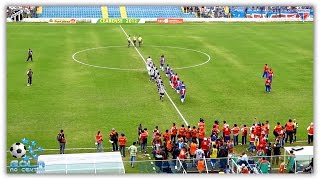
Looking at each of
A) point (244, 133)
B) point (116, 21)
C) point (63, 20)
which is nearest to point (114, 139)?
point (244, 133)

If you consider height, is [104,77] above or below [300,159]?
above

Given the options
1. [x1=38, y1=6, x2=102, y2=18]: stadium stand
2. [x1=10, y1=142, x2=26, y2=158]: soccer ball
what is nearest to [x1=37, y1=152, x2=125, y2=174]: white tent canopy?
[x1=10, y1=142, x2=26, y2=158]: soccer ball

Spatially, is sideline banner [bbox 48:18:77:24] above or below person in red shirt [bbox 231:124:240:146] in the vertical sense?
above

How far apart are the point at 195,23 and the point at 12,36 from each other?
2014 centimetres

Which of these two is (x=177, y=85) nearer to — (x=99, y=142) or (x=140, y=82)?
(x=140, y=82)

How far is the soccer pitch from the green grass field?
4 centimetres

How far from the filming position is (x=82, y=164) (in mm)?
16141

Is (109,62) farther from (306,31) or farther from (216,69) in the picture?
(306,31)

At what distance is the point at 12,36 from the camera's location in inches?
1842

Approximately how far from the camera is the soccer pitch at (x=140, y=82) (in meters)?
23.2

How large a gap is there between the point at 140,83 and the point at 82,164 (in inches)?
549

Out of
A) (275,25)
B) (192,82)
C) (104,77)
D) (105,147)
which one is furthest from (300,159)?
(275,25)

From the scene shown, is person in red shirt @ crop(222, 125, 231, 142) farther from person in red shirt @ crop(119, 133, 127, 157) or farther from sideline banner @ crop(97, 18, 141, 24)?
sideline banner @ crop(97, 18, 141, 24)

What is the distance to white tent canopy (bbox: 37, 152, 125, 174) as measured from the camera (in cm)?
1576
